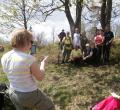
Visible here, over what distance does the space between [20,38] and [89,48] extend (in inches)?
444

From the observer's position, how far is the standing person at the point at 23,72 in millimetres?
5117

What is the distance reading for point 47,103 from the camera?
212 inches

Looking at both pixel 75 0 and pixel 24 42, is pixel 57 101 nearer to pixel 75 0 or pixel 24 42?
pixel 24 42

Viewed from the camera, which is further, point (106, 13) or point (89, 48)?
point (106, 13)

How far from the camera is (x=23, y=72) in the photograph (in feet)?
17.0

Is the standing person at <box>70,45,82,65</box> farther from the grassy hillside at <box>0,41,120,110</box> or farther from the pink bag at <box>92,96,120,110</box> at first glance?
the pink bag at <box>92,96,120,110</box>

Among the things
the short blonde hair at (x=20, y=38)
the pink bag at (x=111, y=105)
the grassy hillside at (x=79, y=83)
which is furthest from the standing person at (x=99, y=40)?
the short blonde hair at (x=20, y=38)

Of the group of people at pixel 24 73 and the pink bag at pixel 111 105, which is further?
the pink bag at pixel 111 105

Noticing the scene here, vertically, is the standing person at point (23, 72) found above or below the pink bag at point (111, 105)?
above

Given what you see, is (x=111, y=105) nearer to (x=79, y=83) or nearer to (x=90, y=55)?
(x=79, y=83)

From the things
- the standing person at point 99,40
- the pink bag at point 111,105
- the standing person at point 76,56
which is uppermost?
the standing person at point 99,40

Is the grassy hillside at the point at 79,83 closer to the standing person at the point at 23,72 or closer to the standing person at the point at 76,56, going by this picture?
the standing person at the point at 76,56

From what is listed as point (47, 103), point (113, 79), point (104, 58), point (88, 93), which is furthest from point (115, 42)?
point (47, 103)

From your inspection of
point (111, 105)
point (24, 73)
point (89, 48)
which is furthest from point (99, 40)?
point (24, 73)
